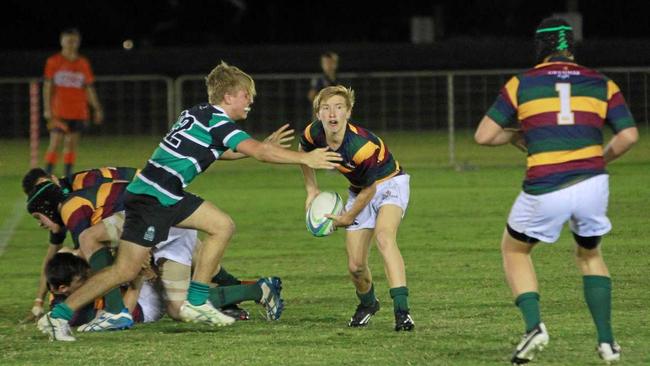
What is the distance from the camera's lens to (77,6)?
111ft

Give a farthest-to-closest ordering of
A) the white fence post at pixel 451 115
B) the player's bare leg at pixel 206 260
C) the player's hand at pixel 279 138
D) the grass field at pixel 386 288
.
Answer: the white fence post at pixel 451 115
the player's bare leg at pixel 206 260
the player's hand at pixel 279 138
the grass field at pixel 386 288

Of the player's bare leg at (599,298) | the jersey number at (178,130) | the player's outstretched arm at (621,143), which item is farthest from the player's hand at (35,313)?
the player's outstretched arm at (621,143)

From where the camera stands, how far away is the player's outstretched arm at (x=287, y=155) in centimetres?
820

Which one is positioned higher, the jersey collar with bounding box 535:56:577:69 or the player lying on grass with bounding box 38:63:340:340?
the jersey collar with bounding box 535:56:577:69

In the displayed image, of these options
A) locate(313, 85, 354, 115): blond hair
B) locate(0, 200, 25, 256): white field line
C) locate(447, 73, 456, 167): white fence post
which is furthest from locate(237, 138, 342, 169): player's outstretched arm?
locate(447, 73, 456, 167): white fence post

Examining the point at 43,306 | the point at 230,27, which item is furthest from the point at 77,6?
the point at 43,306

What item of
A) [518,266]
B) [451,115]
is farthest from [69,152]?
[518,266]

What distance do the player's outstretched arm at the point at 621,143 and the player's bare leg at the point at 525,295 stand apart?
2.01ft

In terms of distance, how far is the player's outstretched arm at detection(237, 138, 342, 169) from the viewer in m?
8.20

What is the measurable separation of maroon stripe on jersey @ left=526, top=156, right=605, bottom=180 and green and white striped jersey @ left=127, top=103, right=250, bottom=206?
225cm

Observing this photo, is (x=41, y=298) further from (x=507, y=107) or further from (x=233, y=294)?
(x=507, y=107)

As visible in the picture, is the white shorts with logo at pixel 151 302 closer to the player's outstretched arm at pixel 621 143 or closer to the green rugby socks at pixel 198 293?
the green rugby socks at pixel 198 293

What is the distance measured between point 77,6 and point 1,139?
29.5ft

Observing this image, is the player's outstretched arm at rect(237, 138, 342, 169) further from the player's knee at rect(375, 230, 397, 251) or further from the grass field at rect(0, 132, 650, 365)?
the grass field at rect(0, 132, 650, 365)
